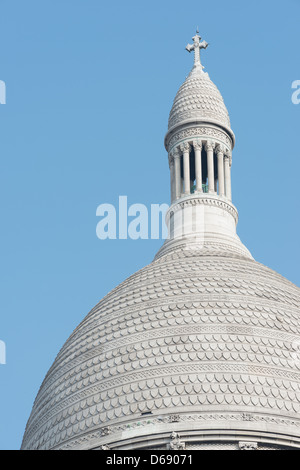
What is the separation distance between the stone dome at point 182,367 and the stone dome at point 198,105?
318 inches

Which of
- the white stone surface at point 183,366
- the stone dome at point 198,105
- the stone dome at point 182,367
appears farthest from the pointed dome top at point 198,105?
the stone dome at point 182,367

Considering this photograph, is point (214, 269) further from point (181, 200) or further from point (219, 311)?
point (181, 200)

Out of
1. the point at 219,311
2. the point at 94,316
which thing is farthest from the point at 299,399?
the point at 94,316

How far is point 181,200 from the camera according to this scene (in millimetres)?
49750

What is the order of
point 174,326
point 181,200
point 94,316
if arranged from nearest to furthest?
point 174,326 → point 94,316 → point 181,200

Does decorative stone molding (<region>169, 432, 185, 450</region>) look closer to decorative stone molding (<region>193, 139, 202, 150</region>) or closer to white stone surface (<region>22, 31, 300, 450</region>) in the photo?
white stone surface (<region>22, 31, 300, 450</region>)

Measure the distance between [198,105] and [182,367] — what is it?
48.2 ft

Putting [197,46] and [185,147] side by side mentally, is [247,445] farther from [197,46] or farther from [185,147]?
[197,46]

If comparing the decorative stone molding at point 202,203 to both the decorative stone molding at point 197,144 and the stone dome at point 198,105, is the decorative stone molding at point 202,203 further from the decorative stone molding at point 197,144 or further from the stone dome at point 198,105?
the stone dome at point 198,105

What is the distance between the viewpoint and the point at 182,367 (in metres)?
39.6
